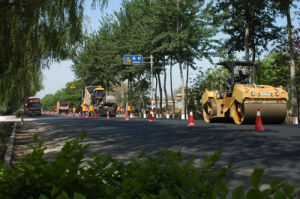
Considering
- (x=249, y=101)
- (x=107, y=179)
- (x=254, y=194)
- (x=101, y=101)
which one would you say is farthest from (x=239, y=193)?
(x=101, y=101)

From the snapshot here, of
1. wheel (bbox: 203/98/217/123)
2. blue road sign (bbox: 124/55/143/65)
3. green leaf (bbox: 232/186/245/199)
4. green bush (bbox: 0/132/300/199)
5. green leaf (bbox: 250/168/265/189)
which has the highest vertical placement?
blue road sign (bbox: 124/55/143/65)

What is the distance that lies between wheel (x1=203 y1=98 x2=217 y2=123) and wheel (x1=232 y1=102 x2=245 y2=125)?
167 centimetres

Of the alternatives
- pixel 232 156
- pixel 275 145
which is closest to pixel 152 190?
pixel 232 156

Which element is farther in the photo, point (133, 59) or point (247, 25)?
point (133, 59)

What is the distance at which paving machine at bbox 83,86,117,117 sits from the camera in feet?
154

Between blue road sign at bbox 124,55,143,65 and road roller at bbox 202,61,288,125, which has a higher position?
blue road sign at bbox 124,55,143,65

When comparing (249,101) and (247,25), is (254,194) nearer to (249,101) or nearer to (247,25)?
(249,101)

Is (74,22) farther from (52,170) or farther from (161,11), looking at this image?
(161,11)

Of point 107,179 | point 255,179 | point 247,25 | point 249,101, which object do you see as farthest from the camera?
point 247,25

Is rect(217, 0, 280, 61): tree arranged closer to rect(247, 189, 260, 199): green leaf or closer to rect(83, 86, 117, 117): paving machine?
rect(83, 86, 117, 117): paving machine

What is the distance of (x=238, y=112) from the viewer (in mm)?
16312

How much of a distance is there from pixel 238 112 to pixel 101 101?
34.0 metres

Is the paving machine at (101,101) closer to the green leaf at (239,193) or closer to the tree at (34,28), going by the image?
the tree at (34,28)

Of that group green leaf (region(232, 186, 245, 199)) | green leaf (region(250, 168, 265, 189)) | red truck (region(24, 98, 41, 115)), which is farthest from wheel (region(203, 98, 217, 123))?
red truck (region(24, 98, 41, 115))
